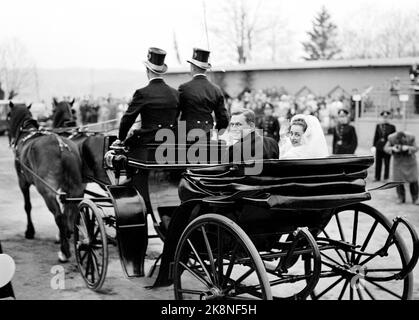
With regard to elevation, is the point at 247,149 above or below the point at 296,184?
above

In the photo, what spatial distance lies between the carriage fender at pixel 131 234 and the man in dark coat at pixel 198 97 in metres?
1.12

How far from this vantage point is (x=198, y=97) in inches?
209

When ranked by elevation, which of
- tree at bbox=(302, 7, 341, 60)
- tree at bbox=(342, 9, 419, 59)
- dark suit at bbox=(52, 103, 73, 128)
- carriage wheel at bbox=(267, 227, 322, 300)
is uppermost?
tree at bbox=(302, 7, 341, 60)

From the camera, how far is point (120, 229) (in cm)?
452

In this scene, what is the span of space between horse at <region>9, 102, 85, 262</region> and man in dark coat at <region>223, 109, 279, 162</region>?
2898 millimetres

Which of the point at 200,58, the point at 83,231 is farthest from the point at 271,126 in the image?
the point at 83,231

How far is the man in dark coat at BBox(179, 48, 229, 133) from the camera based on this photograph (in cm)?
532

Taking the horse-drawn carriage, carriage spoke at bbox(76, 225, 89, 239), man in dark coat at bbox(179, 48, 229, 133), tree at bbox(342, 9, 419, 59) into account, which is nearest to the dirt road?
the horse-drawn carriage

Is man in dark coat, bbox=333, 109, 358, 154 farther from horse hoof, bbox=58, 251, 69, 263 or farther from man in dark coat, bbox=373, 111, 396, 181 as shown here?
horse hoof, bbox=58, 251, 69, 263

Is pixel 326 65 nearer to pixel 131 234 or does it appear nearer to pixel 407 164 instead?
pixel 407 164

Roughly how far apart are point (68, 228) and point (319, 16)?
34709 mm

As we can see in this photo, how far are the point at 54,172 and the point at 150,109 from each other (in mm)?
2035
